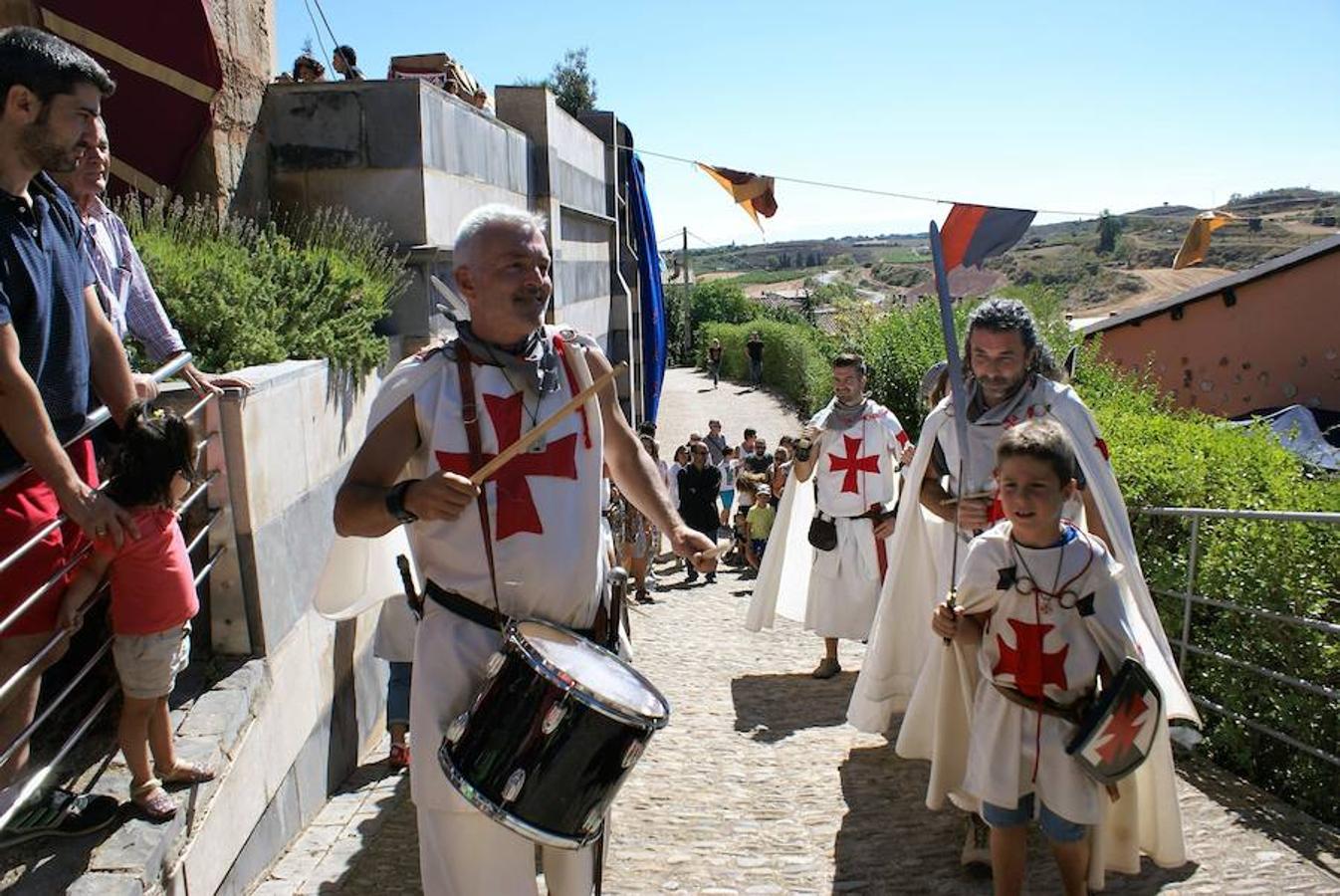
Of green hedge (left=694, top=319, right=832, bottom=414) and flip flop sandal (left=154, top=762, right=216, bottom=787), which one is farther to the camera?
green hedge (left=694, top=319, right=832, bottom=414)

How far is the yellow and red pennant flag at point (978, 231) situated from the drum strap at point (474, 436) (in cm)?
392

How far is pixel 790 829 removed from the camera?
486 cm

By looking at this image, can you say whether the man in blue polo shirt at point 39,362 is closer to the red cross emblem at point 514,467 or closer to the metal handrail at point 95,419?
the metal handrail at point 95,419

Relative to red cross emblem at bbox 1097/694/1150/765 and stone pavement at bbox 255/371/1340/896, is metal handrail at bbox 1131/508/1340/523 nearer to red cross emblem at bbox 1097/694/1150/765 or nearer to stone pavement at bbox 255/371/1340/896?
stone pavement at bbox 255/371/1340/896

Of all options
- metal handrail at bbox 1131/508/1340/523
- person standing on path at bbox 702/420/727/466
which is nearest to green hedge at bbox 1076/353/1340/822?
metal handrail at bbox 1131/508/1340/523

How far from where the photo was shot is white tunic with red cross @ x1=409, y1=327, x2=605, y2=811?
3049 millimetres

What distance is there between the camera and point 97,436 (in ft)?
11.5

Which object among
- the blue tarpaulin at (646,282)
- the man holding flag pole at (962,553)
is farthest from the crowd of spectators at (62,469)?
the blue tarpaulin at (646,282)

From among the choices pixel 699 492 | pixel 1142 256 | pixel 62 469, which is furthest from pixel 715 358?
pixel 1142 256

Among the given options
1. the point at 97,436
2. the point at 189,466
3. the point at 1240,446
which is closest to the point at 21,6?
the point at 97,436

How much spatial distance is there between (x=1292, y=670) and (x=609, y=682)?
3.72 m

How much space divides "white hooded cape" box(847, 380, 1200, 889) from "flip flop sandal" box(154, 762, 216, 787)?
245 cm

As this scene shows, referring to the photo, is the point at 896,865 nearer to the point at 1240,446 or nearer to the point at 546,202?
the point at 1240,446

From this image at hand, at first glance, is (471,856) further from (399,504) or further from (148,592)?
(148,592)
